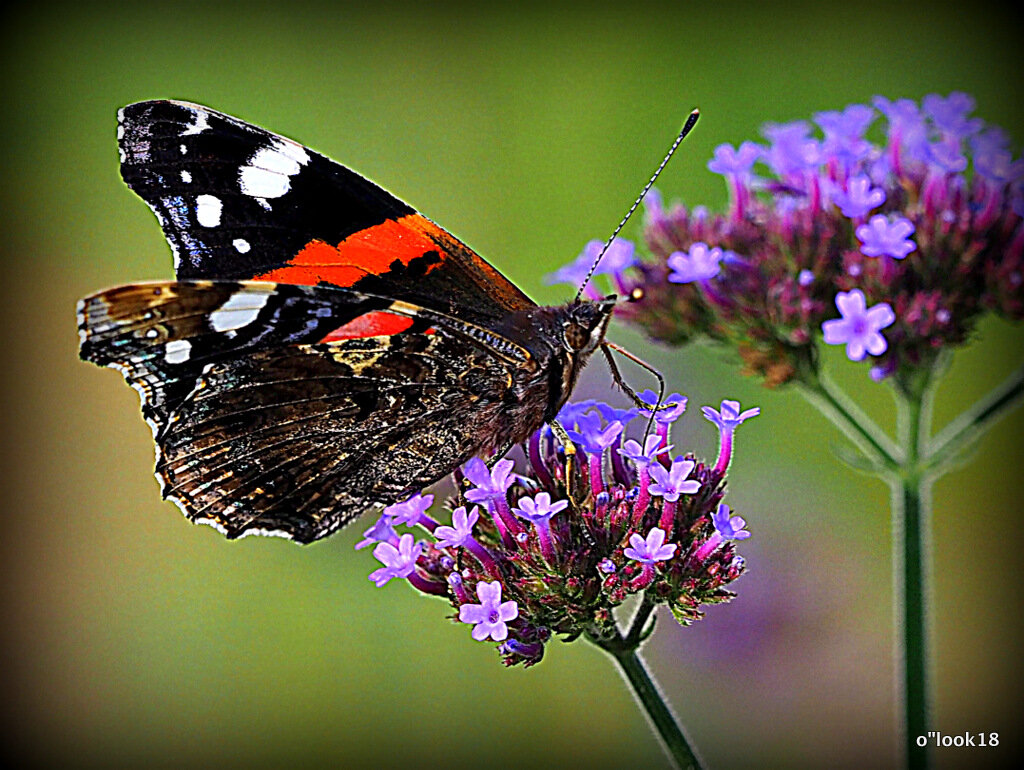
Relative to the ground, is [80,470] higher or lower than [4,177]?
lower

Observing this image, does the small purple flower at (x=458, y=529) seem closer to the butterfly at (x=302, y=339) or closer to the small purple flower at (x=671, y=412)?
the butterfly at (x=302, y=339)

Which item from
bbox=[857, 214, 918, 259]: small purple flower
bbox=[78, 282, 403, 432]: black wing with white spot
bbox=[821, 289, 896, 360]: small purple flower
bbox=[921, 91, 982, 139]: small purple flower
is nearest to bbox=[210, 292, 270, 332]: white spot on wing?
bbox=[78, 282, 403, 432]: black wing with white spot

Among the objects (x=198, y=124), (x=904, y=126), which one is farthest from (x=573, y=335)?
(x=904, y=126)

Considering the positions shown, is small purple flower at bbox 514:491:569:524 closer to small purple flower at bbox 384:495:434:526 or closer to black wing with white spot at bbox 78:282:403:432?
small purple flower at bbox 384:495:434:526

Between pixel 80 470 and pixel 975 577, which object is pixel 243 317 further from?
pixel 80 470

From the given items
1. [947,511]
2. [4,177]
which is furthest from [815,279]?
[4,177]

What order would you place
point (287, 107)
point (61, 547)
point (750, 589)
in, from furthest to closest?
point (287, 107), point (61, 547), point (750, 589)
